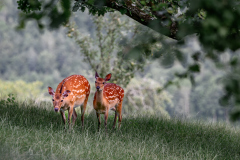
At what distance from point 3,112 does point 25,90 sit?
22461mm

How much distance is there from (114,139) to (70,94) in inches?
49.2

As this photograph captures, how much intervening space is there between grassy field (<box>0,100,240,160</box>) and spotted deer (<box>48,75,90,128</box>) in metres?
0.42

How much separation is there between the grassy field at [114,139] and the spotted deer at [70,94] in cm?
42

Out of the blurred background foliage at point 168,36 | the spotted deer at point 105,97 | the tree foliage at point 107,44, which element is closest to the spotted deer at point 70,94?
the spotted deer at point 105,97

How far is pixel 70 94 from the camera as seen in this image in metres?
6.89

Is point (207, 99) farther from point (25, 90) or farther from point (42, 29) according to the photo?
point (42, 29)

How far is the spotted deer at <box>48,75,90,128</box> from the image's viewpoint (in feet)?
21.4

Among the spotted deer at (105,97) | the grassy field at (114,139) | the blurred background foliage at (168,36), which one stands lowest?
the grassy field at (114,139)

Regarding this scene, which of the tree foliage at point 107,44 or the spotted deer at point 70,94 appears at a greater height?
the tree foliage at point 107,44

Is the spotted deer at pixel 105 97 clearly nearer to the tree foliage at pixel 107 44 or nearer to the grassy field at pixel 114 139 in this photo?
the grassy field at pixel 114 139

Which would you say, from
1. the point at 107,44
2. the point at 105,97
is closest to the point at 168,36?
the point at 105,97

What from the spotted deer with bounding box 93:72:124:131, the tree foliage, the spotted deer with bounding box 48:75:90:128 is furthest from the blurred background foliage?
the spotted deer with bounding box 48:75:90:128

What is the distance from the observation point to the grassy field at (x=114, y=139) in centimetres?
564

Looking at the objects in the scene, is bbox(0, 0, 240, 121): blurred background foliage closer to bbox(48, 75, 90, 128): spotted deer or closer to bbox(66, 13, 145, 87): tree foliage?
bbox(66, 13, 145, 87): tree foliage
